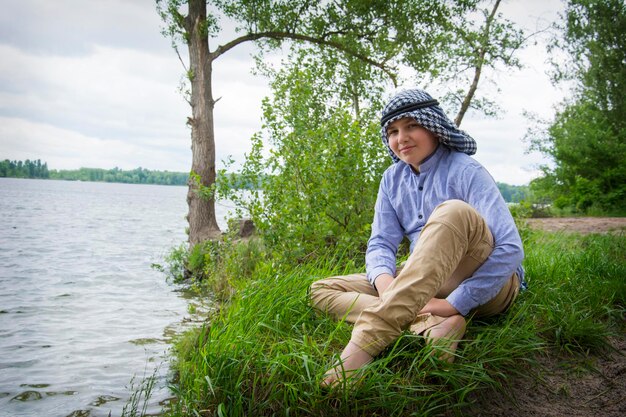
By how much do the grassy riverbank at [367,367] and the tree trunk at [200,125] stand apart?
733 centimetres

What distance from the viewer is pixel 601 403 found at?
270 centimetres

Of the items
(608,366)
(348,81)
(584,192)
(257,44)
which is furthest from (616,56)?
(608,366)

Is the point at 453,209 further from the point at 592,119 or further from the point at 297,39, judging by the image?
the point at 592,119

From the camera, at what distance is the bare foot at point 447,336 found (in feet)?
8.54

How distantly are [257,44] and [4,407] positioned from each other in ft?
33.5

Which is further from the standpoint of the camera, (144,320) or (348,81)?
(348,81)

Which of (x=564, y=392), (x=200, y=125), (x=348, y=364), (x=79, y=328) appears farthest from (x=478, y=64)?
(x=348, y=364)

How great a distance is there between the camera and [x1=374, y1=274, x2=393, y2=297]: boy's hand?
9.96 feet

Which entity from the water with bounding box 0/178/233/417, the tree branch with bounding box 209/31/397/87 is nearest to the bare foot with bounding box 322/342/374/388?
the water with bounding box 0/178/233/417

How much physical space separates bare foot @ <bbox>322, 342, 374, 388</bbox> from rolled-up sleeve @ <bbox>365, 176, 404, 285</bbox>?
0.77 meters

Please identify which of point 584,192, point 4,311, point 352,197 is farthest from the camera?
point 584,192

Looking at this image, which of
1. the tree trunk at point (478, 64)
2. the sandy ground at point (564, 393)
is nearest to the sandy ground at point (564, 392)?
the sandy ground at point (564, 393)

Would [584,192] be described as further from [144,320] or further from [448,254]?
[448,254]

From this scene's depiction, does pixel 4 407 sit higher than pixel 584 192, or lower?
lower
